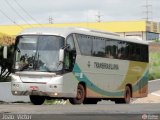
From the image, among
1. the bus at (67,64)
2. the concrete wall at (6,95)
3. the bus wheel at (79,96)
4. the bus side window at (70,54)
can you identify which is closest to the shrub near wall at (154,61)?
the concrete wall at (6,95)

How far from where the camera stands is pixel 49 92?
24062mm

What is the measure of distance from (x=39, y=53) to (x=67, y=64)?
1279 mm

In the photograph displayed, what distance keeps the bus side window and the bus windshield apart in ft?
1.42

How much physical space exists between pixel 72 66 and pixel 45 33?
1.84 metres

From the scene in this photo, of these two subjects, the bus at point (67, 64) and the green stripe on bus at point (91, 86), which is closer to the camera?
the bus at point (67, 64)

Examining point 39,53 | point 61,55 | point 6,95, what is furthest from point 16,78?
point 6,95

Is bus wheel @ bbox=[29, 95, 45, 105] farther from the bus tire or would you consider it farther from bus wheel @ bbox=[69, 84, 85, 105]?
the bus tire

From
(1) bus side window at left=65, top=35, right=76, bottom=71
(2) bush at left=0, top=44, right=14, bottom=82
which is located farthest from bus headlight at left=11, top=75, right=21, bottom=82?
(2) bush at left=0, top=44, right=14, bottom=82

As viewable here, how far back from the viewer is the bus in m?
24.0

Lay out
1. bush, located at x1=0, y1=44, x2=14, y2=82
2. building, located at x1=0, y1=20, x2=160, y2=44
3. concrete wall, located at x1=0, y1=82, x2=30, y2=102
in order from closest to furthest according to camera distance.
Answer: concrete wall, located at x1=0, y1=82, x2=30, y2=102 → bush, located at x1=0, y1=44, x2=14, y2=82 → building, located at x1=0, y1=20, x2=160, y2=44

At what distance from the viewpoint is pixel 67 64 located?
24375 mm

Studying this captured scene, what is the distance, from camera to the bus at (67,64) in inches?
945

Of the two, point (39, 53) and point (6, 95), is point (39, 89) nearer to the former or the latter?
point (39, 53)

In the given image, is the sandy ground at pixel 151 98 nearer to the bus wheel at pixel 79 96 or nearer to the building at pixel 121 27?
the bus wheel at pixel 79 96
